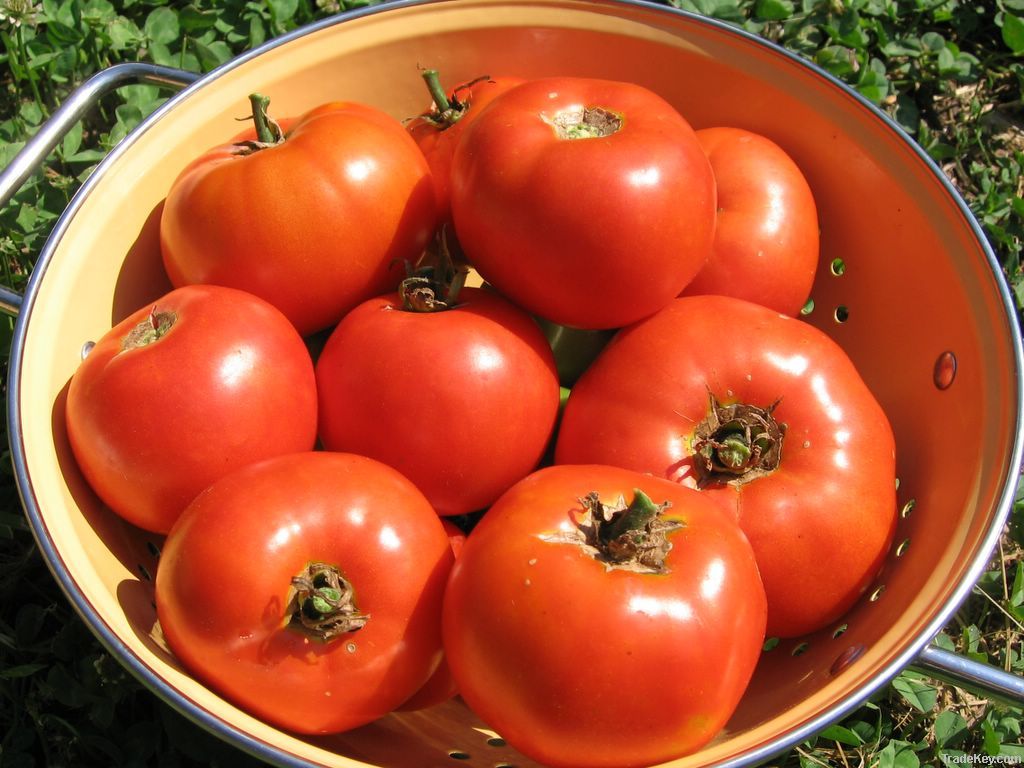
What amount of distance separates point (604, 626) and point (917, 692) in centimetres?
100

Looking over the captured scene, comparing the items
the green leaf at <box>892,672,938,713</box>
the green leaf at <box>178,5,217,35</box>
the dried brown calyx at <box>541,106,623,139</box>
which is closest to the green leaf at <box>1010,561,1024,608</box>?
the green leaf at <box>892,672,938,713</box>

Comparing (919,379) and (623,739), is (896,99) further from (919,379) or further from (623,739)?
(623,739)

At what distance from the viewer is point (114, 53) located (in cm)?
236

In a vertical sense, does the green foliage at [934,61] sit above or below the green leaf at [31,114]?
above

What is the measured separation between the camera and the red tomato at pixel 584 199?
1.28 meters

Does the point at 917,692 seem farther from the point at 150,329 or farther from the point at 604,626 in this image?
the point at 150,329

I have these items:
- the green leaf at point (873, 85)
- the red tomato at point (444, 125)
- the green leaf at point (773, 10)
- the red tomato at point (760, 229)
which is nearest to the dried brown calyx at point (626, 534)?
the red tomato at point (760, 229)

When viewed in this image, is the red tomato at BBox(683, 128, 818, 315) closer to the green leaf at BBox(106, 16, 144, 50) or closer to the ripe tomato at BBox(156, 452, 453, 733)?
the ripe tomato at BBox(156, 452, 453, 733)

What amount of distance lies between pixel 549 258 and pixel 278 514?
0.49 meters

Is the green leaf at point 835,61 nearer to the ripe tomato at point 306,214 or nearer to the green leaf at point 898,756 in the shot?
the ripe tomato at point 306,214

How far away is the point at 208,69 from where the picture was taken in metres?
2.30

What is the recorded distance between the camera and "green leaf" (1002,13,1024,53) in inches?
94.8

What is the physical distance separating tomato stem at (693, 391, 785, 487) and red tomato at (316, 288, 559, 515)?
23cm

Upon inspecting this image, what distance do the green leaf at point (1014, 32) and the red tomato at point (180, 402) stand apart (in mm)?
2035
